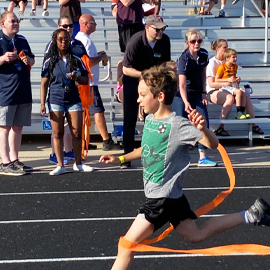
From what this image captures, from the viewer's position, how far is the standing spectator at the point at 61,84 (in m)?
8.62

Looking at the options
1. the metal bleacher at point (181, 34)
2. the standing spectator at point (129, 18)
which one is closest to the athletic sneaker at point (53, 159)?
the metal bleacher at point (181, 34)

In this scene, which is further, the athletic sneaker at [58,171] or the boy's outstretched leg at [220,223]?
the athletic sneaker at [58,171]

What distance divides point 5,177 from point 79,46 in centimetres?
195

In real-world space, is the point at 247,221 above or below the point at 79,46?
below

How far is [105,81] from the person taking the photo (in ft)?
39.8

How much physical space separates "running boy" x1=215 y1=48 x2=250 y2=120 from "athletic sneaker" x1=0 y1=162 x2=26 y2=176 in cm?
393

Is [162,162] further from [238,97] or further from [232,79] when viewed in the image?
[232,79]

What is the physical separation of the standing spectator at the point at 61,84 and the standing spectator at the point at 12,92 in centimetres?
38

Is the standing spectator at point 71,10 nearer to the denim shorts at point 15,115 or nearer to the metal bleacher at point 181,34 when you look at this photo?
the metal bleacher at point 181,34

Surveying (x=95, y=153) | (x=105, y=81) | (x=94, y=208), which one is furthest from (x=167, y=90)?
(x=105, y=81)

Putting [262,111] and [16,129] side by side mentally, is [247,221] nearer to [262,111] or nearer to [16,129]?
[16,129]

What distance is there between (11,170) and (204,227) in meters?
4.62

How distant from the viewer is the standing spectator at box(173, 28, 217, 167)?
9.20 m

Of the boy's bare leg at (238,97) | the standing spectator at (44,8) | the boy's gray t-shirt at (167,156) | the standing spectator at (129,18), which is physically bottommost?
the boy's bare leg at (238,97)
